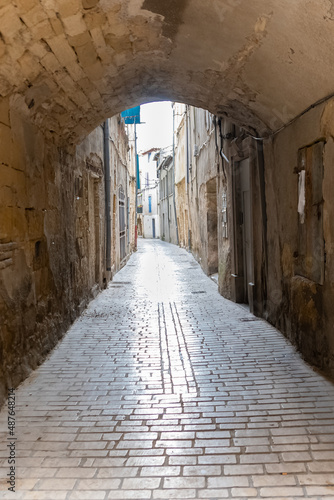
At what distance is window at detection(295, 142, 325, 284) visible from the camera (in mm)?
3879

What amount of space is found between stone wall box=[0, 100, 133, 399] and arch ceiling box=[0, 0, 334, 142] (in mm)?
396

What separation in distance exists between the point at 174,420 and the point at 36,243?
2.47 meters

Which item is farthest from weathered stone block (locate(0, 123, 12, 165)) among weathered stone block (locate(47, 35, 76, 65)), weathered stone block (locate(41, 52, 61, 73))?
weathered stone block (locate(47, 35, 76, 65))

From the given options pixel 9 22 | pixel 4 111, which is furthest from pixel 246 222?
pixel 9 22

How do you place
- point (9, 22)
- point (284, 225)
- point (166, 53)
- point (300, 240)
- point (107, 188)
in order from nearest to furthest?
point (9, 22), point (166, 53), point (300, 240), point (284, 225), point (107, 188)

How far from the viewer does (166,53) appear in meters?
3.99

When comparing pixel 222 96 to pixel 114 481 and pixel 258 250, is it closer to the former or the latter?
pixel 258 250

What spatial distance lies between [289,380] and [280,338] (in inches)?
49.7

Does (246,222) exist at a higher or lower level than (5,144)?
lower

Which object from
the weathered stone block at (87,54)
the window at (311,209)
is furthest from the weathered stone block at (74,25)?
the window at (311,209)

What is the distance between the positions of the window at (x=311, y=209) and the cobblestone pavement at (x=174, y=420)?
1008 millimetres

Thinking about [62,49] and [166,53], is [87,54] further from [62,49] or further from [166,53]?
[166,53]

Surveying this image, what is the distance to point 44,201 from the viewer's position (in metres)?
4.68

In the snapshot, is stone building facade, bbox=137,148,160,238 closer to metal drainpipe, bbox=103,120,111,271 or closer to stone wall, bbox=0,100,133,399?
metal drainpipe, bbox=103,120,111,271
